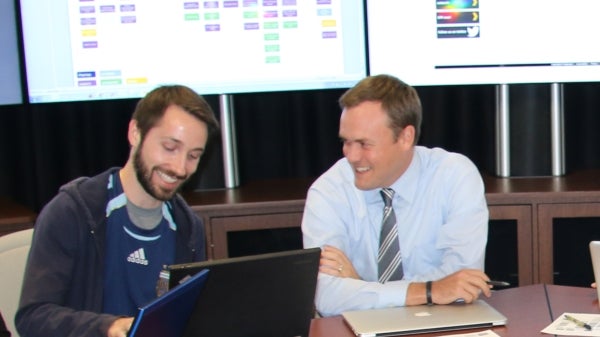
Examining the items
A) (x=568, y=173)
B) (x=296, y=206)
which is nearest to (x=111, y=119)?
(x=296, y=206)

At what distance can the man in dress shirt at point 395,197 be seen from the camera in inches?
97.0

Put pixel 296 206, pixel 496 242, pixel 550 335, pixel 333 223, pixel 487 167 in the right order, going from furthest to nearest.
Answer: pixel 487 167, pixel 496 242, pixel 296 206, pixel 333 223, pixel 550 335

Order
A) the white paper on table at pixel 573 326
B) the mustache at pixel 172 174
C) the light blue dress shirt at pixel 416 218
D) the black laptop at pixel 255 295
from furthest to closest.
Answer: the light blue dress shirt at pixel 416 218 < the mustache at pixel 172 174 < the white paper on table at pixel 573 326 < the black laptop at pixel 255 295

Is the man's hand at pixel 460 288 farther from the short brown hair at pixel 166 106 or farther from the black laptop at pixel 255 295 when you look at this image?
the short brown hair at pixel 166 106

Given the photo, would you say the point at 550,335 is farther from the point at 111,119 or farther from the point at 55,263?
the point at 111,119

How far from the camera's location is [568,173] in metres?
3.29

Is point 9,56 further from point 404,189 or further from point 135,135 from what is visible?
point 404,189

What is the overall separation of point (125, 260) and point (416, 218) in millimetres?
880

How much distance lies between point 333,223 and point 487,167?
1198mm

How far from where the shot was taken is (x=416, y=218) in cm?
252

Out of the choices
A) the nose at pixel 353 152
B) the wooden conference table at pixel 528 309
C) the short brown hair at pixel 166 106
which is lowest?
the wooden conference table at pixel 528 309

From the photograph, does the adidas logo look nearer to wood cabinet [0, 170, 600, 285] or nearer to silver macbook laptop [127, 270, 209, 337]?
silver macbook laptop [127, 270, 209, 337]

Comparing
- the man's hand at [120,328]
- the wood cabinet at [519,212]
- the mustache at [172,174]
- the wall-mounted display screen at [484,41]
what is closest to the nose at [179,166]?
the mustache at [172,174]

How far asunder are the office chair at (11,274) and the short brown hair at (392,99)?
1.02 metres
